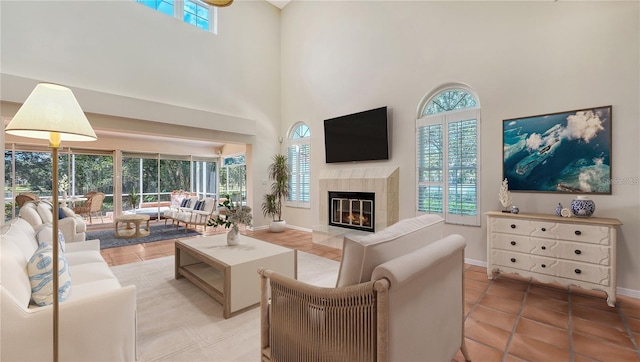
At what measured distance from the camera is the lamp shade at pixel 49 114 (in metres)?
1.23

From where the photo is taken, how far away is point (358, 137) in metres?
5.29

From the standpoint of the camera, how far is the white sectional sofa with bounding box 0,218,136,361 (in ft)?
4.23

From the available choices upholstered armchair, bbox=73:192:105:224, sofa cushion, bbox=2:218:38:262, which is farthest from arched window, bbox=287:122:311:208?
upholstered armchair, bbox=73:192:105:224

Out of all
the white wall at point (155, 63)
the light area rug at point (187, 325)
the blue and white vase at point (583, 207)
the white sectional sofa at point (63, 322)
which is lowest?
the light area rug at point (187, 325)

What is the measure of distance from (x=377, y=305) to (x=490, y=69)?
3.98 metres

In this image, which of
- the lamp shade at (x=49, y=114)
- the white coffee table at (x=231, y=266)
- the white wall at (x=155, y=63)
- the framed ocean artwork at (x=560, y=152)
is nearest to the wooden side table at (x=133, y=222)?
the white wall at (x=155, y=63)

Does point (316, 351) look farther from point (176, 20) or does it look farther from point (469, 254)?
point (176, 20)

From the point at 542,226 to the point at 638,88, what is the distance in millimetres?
1710

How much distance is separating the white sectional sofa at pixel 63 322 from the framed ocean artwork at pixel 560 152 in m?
4.22

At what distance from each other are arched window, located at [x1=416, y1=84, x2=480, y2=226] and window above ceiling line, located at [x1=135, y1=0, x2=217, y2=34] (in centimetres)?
522

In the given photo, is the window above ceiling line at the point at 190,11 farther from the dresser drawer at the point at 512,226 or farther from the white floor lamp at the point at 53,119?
the dresser drawer at the point at 512,226

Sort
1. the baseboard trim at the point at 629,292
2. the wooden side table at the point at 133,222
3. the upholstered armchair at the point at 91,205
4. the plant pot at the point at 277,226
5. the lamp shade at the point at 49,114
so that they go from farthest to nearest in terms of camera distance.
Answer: the upholstered armchair at the point at 91,205 → the plant pot at the point at 277,226 → the wooden side table at the point at 133,222 → the baseboard trim at the point at 629,292 → the lamp shade at the point at 49,114

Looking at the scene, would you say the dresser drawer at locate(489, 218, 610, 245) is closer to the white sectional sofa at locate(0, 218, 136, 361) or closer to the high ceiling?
the white sectional sofa at locate(0, 218, 136, 361)

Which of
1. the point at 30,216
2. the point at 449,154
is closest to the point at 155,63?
the point at 30,216
